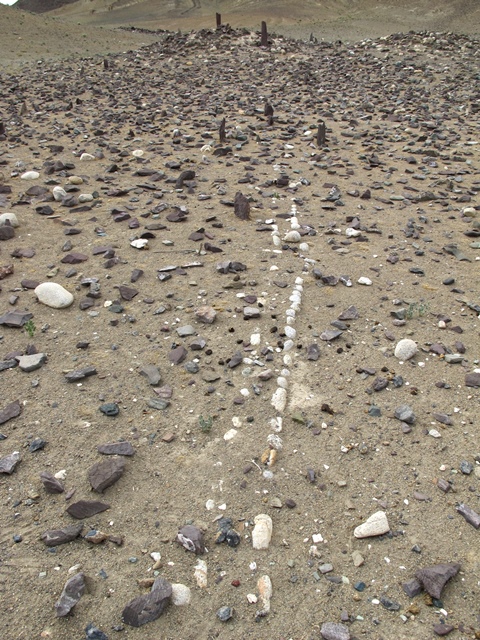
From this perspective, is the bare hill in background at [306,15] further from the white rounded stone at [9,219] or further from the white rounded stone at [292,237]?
the white rounded stone at [9,219]

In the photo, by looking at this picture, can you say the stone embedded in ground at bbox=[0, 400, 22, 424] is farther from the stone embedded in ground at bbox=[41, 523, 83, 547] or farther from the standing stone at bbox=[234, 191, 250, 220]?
the standing stone at bbox=[234, 191, 250, 220]

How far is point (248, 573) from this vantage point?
96.7 inches

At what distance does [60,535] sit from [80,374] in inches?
48.7

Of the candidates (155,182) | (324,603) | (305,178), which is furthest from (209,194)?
(324,603)

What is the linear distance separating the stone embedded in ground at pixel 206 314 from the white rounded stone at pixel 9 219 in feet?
8.66

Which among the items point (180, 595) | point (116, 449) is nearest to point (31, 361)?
point (116, 449)

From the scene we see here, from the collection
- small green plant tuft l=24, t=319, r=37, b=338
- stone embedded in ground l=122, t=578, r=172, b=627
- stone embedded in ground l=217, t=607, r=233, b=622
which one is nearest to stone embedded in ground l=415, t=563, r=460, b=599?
stone embedded in ground l=217, t=607, r=233, b=622

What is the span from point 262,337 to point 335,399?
790 mm

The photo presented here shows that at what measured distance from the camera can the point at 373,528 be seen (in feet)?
8.64

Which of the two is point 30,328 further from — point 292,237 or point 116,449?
point 292,237

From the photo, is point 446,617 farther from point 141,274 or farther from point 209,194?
point 209,194

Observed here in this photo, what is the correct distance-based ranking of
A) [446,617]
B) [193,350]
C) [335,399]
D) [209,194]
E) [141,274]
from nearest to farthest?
[446,617]
[335,399]
[193,350]
[141,274]
[209,194]

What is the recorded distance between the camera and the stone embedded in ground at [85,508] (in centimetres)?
264

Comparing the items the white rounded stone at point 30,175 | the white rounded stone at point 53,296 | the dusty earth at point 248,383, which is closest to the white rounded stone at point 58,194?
the dusty earth at point 248,383
